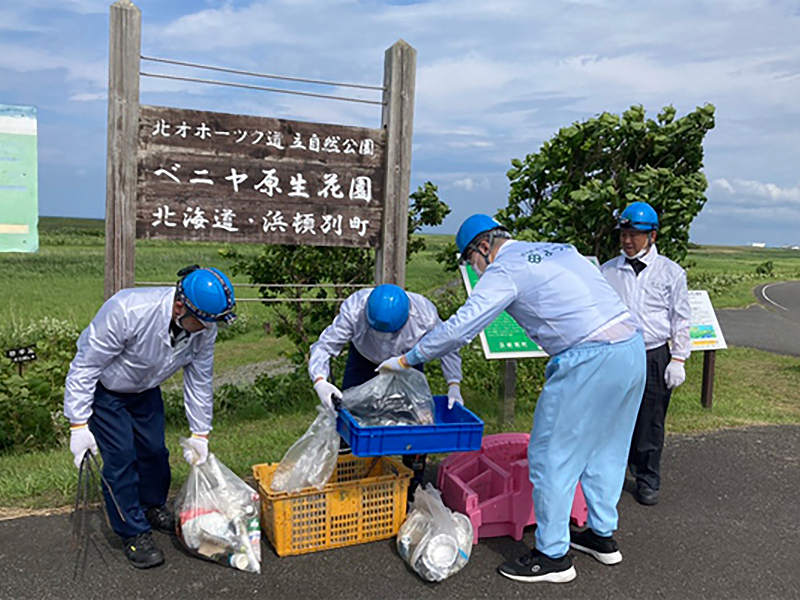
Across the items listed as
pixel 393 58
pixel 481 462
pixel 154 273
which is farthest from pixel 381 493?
pixel 154 273

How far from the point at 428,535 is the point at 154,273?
53.9 ft

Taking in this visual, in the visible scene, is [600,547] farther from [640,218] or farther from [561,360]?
[640,218]

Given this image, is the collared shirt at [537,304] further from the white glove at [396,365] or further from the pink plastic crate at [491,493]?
the pink plastic crate at [491,493]

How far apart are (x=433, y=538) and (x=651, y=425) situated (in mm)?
1956

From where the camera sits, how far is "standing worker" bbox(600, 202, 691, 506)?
184 inches

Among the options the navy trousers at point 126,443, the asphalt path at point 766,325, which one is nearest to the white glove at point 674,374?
the navy trousers at point 126,443

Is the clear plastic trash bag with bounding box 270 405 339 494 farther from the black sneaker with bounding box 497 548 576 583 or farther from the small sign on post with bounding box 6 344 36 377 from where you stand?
the small sign on post with bounding box 6 344 36 377

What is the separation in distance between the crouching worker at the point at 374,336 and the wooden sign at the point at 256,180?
55.9 inches

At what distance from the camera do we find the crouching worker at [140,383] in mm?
3330

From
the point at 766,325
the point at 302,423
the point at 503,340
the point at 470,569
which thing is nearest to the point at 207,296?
the point at 470,569

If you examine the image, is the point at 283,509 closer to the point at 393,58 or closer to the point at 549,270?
the point at 549,270

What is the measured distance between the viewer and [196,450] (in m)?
3.73

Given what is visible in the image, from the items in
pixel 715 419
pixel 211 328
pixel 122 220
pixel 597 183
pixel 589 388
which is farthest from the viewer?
pixel 597 183

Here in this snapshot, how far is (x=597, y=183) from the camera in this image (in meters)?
7.56
